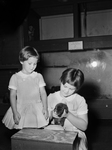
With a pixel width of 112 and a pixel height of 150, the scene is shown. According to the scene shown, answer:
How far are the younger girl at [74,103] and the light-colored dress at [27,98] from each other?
30 cm

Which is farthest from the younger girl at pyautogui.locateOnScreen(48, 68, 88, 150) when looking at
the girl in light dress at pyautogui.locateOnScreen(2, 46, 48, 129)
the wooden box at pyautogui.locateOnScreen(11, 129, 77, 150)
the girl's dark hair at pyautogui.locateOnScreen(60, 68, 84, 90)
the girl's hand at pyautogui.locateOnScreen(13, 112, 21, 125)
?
the girl's hand at pyautogui.locateOnScreen(13, 112, 21, 125)

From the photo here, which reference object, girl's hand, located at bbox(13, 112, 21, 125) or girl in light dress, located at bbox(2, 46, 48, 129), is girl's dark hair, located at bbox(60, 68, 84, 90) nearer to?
girl in light dress, located at bbox(2, 46, 48, 129)

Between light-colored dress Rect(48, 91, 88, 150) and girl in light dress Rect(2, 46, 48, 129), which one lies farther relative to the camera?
girl in light dress Rect(2, 46, 48, 129)

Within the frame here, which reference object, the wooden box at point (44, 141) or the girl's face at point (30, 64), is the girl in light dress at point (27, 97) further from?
the wooden box at point (44, 141)

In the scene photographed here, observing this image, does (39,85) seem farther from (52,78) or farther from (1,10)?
(52,78)

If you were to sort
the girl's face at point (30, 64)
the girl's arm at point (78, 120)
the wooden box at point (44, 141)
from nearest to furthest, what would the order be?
the wooden box at point (44, 141)
the girl's arm at point (78, 120)
the girl's face at point (30, 64)

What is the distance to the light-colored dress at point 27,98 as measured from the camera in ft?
4.39

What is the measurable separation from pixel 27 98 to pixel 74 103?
1.41 feet

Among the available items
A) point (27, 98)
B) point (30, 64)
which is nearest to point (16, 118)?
point (27, 98)

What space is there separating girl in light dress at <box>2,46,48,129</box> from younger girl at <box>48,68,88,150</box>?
26 centimetres

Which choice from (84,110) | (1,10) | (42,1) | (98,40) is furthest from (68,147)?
(42,1)

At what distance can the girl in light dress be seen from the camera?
1324mm

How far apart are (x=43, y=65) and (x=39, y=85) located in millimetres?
1009

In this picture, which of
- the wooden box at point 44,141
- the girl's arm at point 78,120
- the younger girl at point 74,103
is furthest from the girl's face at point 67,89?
the wooden box at point 44,141
